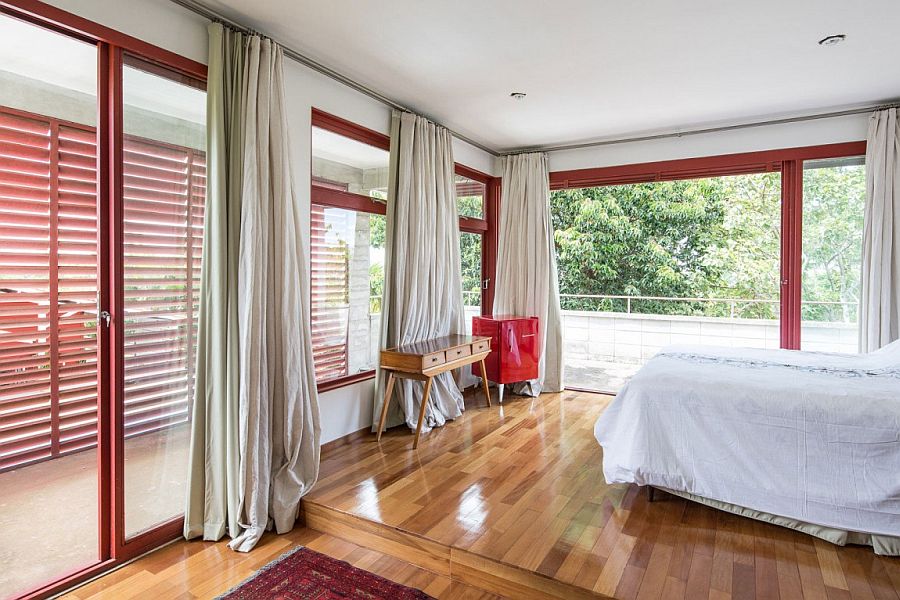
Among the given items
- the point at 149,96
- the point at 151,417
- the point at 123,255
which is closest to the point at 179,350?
the point at 151,417

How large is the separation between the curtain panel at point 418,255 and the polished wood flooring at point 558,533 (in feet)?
1.91

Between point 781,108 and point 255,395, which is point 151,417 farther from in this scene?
point 781,108

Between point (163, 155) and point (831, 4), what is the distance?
321cm

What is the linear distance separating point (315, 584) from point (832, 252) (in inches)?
173

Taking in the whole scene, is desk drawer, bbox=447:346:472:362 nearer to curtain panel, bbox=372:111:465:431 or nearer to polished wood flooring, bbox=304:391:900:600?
curtain panel, bbox=372:111:465:431

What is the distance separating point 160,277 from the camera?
2.38 meters

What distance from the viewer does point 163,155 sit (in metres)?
2.37

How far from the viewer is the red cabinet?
15.5ft

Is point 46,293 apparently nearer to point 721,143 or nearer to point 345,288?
point 345,288

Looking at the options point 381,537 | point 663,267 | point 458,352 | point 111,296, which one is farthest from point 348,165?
point 663,267

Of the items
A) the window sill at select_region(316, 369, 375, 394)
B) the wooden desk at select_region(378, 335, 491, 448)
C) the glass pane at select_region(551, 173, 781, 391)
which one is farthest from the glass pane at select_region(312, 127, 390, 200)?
the glass pane at select_region(551, 173, 781, 391)

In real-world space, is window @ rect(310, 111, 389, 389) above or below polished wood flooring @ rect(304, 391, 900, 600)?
above

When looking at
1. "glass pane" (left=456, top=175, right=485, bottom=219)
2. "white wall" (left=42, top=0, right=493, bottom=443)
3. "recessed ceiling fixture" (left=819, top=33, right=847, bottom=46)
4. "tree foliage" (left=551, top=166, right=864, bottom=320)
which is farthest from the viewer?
"tree foliage" (left=551, top=166, right=864, bottom=320)

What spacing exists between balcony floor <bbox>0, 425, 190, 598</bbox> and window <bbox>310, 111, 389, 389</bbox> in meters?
1.11
